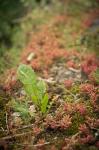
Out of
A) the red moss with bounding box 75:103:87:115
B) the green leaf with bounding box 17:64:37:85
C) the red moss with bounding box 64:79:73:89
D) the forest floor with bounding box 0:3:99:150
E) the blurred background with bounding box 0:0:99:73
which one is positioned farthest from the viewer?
the blurred background with bounding box 0:0:99:73

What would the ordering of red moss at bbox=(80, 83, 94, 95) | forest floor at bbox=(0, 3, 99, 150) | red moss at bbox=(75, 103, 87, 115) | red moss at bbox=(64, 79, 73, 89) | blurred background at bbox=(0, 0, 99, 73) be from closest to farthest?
1. forest floor at bbox=(0, 3, 99, 150)
2. red moss at bbox=(75, 103, 87, 115)
3. red moss at bbox=(80, 83, 94, 95)
4. red moss at bbox=(64, 79, 73, 89)
5. blurred background at bbox=(0, 0, 99, 73)

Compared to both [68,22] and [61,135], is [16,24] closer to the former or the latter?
[68,22]

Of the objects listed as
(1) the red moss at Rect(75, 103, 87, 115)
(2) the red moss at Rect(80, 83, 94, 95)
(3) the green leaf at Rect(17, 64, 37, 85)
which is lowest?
(1) the red moss at Rect(75, 103, 87, 115)

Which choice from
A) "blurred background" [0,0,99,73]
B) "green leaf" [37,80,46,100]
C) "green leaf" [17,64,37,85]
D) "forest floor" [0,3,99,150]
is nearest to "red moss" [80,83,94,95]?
"forest floor" [0,3,99,150]

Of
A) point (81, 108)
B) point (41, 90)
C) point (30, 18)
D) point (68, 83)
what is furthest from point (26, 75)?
point (30, 18)

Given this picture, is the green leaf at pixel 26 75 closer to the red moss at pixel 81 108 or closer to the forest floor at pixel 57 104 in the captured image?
the forest floor at pixel 57 104

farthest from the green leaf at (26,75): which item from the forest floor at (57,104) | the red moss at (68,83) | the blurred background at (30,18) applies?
the blurred background at (30,18)

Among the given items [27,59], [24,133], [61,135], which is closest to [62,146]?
[61,135]

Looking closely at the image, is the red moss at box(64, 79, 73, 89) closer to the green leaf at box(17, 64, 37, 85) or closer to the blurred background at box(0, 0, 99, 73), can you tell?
the green leaf at box(17, 64, 37, 85)
